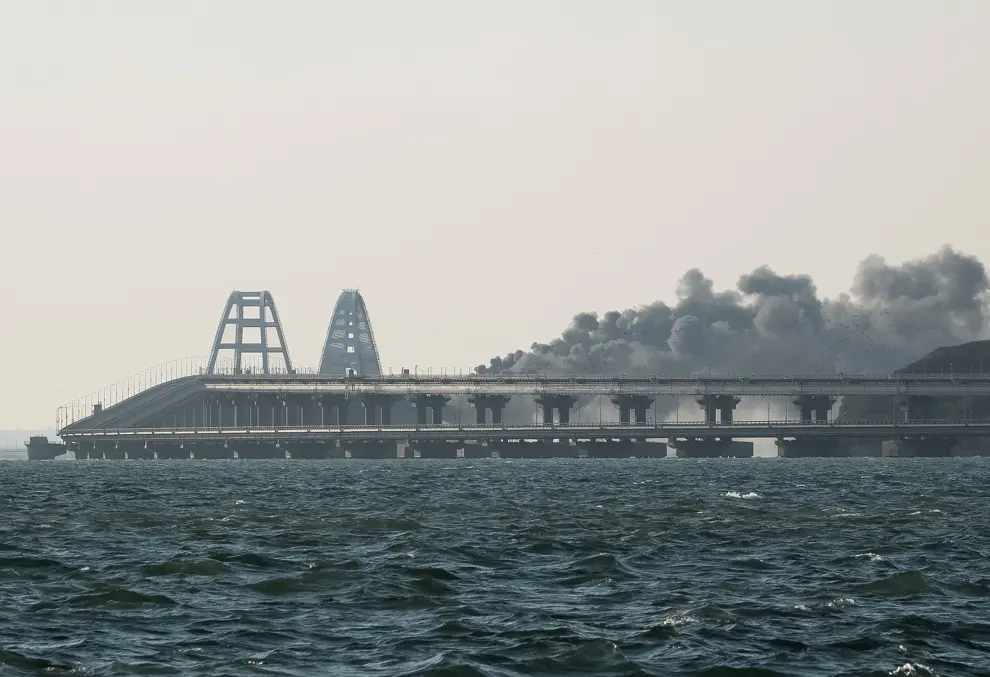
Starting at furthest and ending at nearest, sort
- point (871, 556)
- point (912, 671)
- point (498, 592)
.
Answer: point (871, 556), point (498, 592), point (912, 671)

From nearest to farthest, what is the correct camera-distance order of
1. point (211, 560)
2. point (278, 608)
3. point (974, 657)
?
point (974, 657), point (278, 608), point (211, 560)

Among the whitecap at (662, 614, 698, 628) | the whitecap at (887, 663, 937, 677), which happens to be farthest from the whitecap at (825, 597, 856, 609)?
the whitecap at (887, 663, 937, 677)

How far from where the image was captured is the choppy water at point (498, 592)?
114 ft

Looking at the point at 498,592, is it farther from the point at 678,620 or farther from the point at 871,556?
the point at 871,556

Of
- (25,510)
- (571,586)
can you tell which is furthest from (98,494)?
(571,586)

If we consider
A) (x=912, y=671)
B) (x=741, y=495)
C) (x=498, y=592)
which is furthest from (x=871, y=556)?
(x=741, y=495)

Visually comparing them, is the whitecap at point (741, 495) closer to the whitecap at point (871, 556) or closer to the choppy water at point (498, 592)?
the choppy water at point (498, 592)

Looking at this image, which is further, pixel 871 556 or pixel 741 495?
pixel 741 495

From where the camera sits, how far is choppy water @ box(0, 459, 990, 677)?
34.7 metres

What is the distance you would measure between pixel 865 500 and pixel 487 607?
63182 mm

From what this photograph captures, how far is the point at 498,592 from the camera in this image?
46312mm

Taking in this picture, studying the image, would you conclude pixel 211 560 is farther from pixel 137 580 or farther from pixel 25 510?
pixel 25 510

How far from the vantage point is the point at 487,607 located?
141ft

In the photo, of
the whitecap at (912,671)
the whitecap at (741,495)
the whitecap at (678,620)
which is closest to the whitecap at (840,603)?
the whitecap at (678,620)
